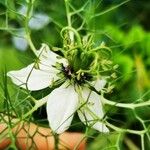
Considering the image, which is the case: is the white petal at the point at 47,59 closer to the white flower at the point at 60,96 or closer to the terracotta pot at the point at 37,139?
the white flower at the point at 60,96

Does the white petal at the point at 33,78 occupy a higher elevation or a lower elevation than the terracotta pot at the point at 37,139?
higher

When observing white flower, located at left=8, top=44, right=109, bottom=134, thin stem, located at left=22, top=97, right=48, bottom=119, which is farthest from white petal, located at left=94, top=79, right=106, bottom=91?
thin stem, located at left=22, top=97, right=48, bottom=119

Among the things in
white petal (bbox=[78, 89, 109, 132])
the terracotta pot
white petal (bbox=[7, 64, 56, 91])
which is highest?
white petal (bbox=[7, 64, 56, 91])

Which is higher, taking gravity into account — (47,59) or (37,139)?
(47,59)

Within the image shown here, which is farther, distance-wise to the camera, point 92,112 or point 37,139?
point 37,139

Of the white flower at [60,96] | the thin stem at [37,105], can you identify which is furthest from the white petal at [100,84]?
the thin stem at [37,105]

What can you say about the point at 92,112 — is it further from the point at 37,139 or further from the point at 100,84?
the point at 37,139

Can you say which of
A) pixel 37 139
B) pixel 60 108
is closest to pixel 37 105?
pixel 60 108

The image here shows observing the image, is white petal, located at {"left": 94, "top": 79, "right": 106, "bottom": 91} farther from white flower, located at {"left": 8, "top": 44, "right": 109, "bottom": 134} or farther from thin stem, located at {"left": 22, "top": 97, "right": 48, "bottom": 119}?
thin stem, located at {"left": 22, "top": 97, "right": 48, "bottom": 119}
